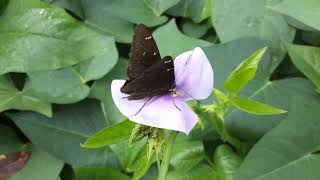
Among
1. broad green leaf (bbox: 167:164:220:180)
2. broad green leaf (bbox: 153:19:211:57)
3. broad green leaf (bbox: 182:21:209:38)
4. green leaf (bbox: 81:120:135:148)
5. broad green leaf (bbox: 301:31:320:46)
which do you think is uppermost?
green leaf (bbox: 81:120:135:148)

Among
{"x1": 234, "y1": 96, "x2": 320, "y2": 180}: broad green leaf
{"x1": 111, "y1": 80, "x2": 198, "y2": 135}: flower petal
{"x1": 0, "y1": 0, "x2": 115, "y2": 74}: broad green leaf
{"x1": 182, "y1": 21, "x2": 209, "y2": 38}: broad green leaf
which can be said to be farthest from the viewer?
{"x1": 182, "y1": 21, "x2": 209, "y2": 38}: broad green leaf

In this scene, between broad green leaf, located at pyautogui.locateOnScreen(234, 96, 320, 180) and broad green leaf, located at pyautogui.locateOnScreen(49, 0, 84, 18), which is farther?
broad green leaf, located at pyautogui.locateOnScreen(49, 0, 84, 18)

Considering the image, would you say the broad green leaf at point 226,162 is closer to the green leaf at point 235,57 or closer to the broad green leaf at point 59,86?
the green leaf at point 235,57

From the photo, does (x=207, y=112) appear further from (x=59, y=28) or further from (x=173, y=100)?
(x=59, y=28)

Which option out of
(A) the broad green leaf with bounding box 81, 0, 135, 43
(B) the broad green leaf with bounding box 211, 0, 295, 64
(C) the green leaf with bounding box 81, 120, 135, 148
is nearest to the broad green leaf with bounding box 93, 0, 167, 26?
(A) the broad green leaf with bounding box 81, 0, 135, 43

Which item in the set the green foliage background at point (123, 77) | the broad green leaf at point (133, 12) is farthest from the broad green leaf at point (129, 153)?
the broad green leaf at point (133, 12)

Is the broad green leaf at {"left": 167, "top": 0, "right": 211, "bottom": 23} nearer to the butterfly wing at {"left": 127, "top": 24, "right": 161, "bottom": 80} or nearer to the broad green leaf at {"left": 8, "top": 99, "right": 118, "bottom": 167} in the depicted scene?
the broad green leaf at {"left": 8, "top": 99, "right": 118, "bottom": 167}

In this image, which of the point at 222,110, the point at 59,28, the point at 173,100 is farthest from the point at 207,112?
the point at 59,28
